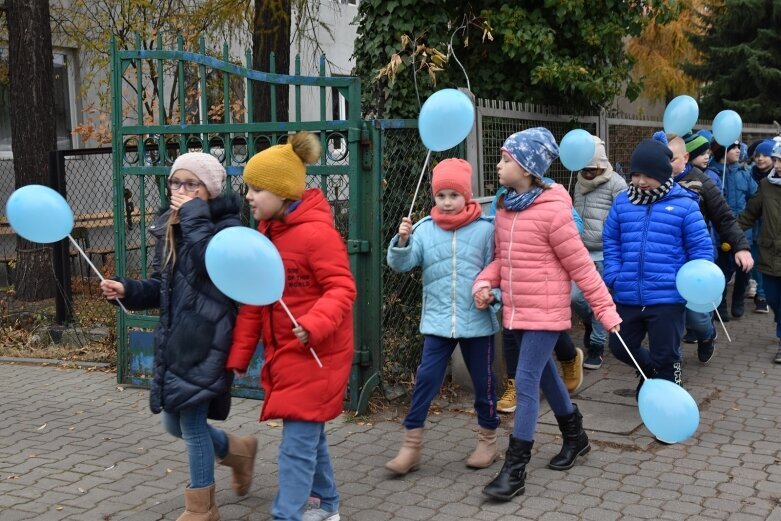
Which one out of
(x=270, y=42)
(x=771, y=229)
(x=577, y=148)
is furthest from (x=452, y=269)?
(x=270, y=42)

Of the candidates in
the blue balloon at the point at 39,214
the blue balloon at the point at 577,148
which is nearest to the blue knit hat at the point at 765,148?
the blue balloon at the point at 577,148

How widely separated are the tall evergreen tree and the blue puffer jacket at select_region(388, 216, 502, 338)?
16.7m

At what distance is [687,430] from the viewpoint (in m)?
4.13

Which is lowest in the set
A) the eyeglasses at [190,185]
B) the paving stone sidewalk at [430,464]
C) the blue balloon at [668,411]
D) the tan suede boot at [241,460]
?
the paving stone sidewalk at [430,464]

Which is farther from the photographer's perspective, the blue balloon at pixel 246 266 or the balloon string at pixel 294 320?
the balloon string at pixel 294 320

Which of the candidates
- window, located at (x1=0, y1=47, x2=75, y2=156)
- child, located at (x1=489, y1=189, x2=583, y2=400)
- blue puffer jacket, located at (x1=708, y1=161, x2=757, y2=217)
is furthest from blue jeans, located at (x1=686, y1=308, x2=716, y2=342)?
window, located at (x1=0, y1=47, x2=75, y2=156)

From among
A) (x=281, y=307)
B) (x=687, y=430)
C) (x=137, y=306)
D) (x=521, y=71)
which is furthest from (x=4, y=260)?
(x=687, y=430)

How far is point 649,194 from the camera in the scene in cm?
521

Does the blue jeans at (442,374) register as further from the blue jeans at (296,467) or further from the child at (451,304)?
the blue jeans at (296,467)

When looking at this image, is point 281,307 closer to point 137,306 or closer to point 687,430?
point 137,306

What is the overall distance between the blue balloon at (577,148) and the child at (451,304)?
1.62m

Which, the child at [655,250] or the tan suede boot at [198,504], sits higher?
the child at [655,250]

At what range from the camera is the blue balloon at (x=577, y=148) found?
6.14 metres

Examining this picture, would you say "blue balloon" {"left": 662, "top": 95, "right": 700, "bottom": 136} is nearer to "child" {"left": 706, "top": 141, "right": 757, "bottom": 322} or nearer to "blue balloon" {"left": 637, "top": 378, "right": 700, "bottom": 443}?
"child" {"left": 706, "top": 141, "right": 757, "bottom": 322}
